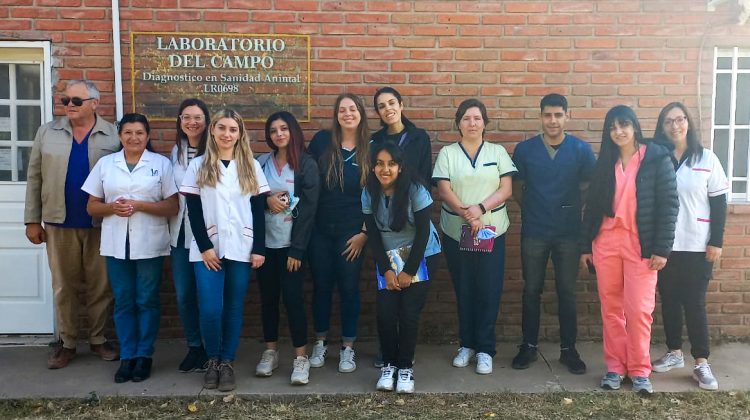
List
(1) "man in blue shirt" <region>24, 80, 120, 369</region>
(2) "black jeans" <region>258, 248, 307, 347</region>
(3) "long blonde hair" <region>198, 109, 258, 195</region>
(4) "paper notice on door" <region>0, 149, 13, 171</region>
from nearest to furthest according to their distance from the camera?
(3) "long blonde hair" <region>198, 109, 258, 195</region>
(2) "black jeans" <region>258, 248, 307, 347</region>
(1) "man in blue shirt" <region>24, 80, 120, 369</region>
(4) "paper notice on door" <region>0, 149, 13, 171</region>

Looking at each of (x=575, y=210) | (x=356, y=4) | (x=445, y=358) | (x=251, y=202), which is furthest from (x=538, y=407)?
(x=356, y=4)

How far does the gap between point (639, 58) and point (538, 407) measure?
2.86 metres

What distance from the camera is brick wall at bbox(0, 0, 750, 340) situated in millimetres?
4977

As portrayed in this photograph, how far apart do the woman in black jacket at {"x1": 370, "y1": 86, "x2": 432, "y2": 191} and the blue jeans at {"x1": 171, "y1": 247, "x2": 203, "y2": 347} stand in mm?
1464

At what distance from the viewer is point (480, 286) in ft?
14.8

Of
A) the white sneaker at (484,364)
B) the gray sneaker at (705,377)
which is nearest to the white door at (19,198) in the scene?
the white sneaker at (484,364)

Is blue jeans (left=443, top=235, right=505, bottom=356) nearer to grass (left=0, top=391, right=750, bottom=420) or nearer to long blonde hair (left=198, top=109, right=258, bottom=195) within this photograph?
grass (left=0, top=391, right=750, bottom=420)

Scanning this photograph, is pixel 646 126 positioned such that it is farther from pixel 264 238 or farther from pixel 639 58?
pixel 264 238

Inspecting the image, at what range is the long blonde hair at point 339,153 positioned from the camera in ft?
14.1

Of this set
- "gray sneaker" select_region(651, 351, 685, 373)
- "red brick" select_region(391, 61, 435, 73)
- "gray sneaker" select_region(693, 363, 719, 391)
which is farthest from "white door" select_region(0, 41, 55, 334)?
"gray sneaker" select_region(693, 363, 719, 391)

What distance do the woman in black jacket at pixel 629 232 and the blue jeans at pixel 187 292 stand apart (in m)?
2.66

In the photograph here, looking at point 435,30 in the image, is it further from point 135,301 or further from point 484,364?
point 135,301

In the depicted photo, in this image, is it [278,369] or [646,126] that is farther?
[646,126]

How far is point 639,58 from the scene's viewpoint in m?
5.08
